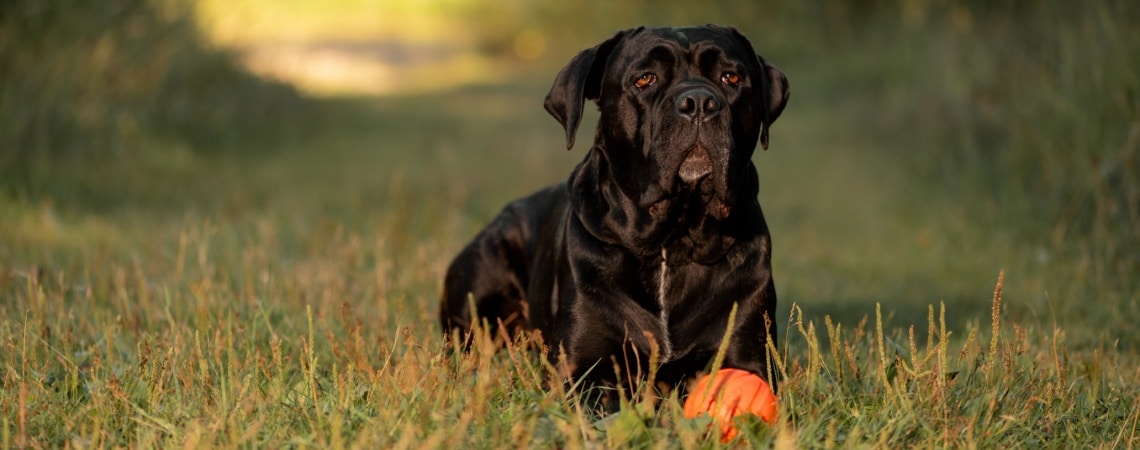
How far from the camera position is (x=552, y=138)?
14414 millimetres

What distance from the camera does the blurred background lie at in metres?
7.23

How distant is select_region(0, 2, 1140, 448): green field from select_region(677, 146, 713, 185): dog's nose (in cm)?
64

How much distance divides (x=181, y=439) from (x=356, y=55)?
79.0 ft

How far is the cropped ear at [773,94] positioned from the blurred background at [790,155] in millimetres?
1532

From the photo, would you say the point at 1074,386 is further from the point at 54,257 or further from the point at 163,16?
the point at 163,16

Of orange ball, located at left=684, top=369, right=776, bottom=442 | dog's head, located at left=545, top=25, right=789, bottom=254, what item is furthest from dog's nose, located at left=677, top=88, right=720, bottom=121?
orange ball, located at left=684, top=369, right=776, bottom=442

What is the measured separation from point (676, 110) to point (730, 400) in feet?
3.30

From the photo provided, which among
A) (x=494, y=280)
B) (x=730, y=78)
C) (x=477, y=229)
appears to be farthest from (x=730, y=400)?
(x=477, y=229)

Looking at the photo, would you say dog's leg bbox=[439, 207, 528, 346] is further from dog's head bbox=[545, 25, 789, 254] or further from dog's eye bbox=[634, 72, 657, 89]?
dog's eye bbox=[634, 72, 657, 89]

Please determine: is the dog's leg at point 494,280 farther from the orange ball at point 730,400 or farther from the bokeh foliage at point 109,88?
the bokeh foliage at point 109,88

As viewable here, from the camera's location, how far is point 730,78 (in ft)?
15.1

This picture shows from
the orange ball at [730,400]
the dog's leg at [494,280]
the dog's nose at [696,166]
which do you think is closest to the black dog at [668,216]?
the dog's nose at [696,166]

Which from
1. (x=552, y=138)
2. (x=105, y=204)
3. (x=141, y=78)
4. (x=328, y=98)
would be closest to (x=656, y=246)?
(x=105, y=204)

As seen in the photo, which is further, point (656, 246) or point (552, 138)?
point (552, 138)
